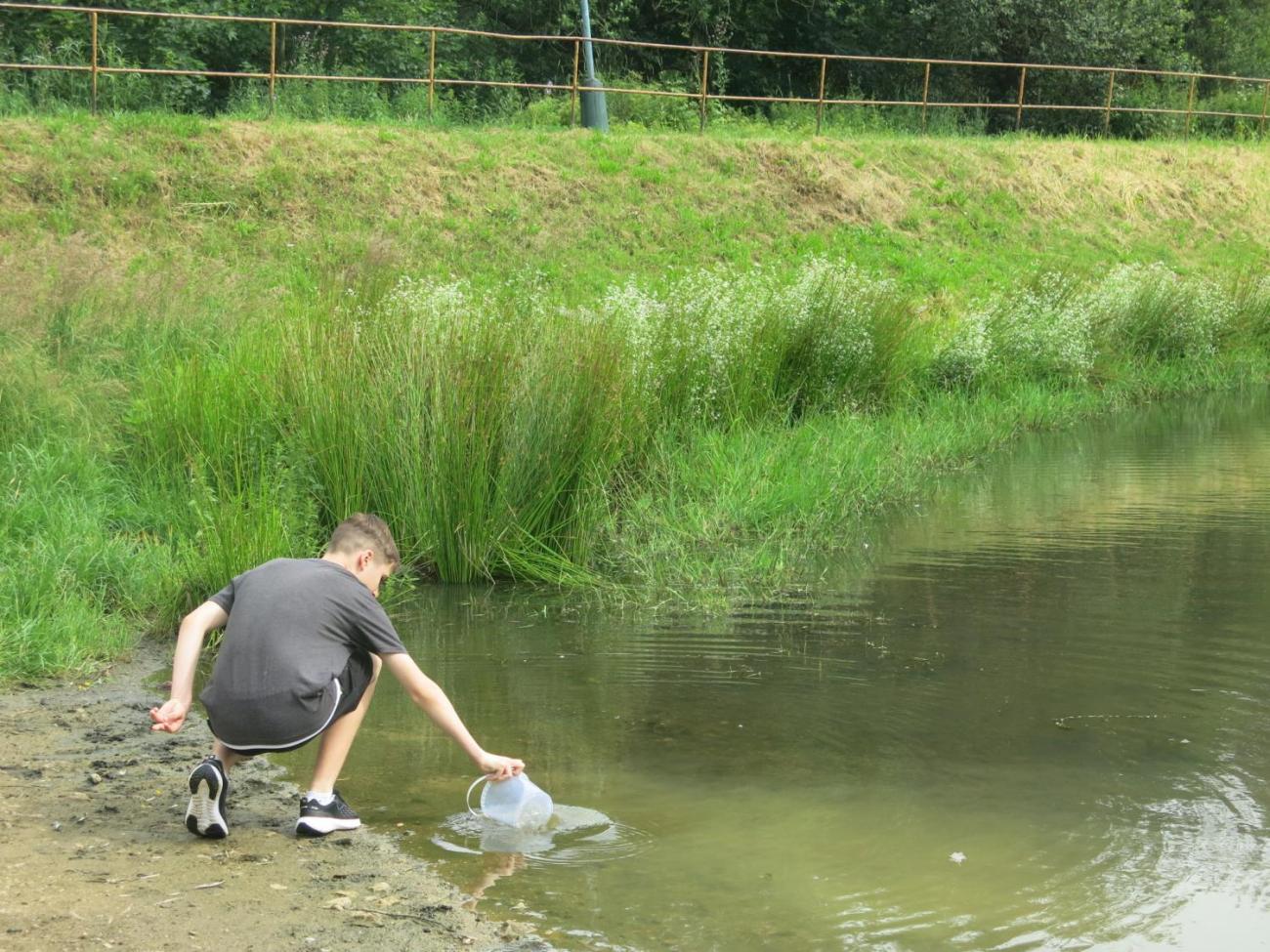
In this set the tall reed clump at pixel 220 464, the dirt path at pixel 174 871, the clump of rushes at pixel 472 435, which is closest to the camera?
the dirt path at pixel 174 871

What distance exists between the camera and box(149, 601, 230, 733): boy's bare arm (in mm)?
4402

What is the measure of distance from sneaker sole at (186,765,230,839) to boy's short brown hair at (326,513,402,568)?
786 mm

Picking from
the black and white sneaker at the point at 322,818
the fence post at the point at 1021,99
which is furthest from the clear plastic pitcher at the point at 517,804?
the fence post at the point at 1021,99

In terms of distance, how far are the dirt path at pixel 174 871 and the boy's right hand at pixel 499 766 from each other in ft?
1.17

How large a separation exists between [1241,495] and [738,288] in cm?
449

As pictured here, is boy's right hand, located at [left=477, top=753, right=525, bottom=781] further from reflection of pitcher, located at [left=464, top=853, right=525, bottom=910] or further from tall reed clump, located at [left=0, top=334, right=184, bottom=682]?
tall reed clump, located at [left=0, top=334, right=184, bottom=682]

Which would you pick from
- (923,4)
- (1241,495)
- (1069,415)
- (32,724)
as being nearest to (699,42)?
(923,4)

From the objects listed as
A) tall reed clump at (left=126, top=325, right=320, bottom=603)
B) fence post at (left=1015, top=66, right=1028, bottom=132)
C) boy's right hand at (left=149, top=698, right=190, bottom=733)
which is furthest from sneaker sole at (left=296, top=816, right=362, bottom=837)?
fence post at (left=1015, top=66, right=1028, bottom=132)

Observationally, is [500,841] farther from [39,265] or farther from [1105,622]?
[39,265]

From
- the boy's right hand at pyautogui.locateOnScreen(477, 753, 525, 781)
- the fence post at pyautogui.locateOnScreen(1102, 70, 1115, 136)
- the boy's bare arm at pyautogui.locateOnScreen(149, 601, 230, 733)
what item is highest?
the fence post at pyautogui.locateOnScreen(1102, 70, 1115, 136)

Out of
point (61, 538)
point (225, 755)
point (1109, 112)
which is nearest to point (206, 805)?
point (225, 755)

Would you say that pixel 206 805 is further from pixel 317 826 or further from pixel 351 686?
pixel 351 686

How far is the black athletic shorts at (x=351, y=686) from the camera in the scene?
471cm

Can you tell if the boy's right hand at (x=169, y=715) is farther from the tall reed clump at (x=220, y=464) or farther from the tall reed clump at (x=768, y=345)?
the tall reed clump at (x=768, y=345)
